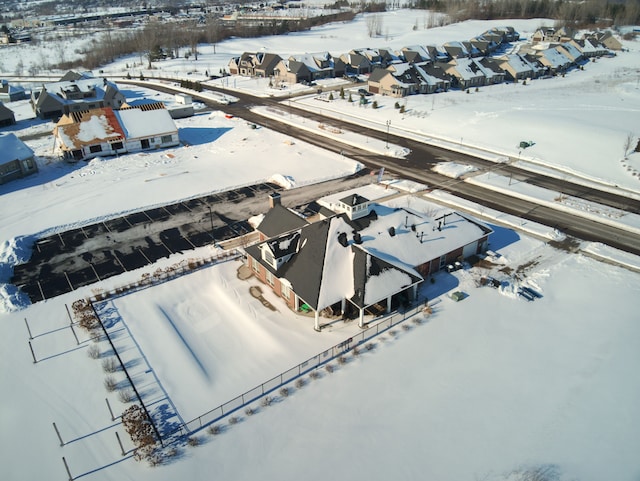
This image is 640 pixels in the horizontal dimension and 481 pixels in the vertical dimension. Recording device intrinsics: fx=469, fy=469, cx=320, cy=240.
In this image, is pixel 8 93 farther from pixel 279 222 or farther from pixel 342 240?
pixel 342 240

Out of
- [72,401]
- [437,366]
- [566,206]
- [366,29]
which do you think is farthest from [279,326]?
[366,29]

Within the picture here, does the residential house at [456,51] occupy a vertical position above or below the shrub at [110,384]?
above

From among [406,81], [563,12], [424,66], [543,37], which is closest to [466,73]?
[424,66]

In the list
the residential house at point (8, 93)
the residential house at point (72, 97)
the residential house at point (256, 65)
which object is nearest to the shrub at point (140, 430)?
the residential house at point (72, 97)

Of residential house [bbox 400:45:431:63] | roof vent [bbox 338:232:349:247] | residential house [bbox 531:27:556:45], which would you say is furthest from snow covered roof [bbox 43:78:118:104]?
residential house [bbox 531:27:556:45]

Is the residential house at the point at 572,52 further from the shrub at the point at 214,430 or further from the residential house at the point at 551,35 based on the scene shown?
the shrub at the point at 214,430

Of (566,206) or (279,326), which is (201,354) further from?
(566,206)
